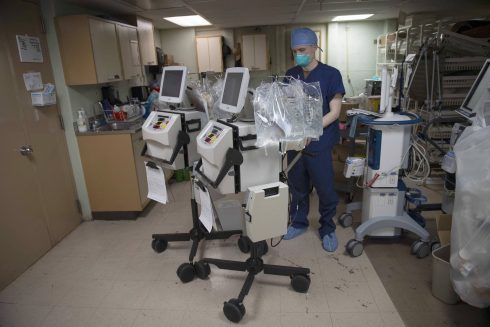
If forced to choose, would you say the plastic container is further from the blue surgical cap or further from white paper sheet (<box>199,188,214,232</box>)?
the blue surgical cap

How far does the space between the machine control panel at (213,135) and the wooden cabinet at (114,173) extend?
4.79 ft

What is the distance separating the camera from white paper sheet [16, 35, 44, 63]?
243 centimetres

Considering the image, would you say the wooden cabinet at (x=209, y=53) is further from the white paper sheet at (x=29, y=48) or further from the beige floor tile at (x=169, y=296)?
the beige floor tile at (x=169, y=296)

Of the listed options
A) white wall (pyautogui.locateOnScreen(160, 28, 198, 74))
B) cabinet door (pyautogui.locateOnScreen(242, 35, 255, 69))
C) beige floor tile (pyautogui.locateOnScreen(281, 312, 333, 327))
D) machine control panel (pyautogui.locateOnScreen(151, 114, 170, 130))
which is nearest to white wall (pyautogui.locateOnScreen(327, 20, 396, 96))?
cabinet door (pyautogui.locateOnScreen(242, 35, 255, 69))

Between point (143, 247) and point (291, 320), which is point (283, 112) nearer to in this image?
point (291, 320)

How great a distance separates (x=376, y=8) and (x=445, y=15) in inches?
52.6

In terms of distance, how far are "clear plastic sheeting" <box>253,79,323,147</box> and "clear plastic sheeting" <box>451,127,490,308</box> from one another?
29.4 inches

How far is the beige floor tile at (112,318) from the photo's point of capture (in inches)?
75.4

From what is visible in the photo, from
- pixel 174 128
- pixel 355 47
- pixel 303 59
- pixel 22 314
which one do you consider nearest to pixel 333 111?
pixel 303 59

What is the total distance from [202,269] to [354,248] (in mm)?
1111

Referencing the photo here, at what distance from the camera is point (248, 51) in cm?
569

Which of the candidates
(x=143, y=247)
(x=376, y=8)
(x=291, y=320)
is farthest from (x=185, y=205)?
(x=376, y=8)

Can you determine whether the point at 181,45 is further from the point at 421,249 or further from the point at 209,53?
the point at 421,249

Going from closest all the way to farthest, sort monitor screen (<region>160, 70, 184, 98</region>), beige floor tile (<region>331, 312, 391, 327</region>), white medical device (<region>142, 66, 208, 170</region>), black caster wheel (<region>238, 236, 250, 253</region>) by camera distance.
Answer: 1. beige floor tile (<region>331, 312, 391, 327</region>)
2. white medical device (<region>142, 66, 208, 170</region>)
3. monitor screen (<region>160, 70, 184, 98</region>)
4. black caster wheel (<region>238, 236, 250, 253</region>)
